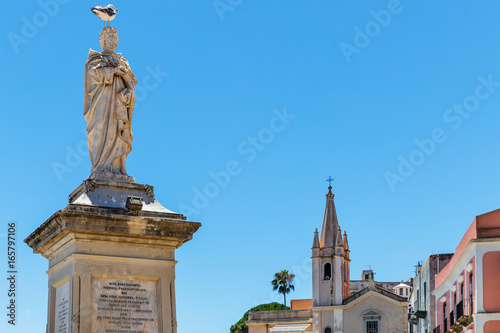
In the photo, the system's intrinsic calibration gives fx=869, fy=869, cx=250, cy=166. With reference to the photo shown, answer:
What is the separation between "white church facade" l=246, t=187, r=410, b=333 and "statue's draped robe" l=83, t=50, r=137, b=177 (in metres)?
59.7

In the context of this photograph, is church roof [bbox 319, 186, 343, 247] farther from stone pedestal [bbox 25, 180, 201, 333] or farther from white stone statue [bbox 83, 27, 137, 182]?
stone pedestal [bbox 25, 180, 201, 333]

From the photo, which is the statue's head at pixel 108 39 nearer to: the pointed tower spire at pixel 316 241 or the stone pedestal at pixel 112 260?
the stone pedestal at pixel 112 260

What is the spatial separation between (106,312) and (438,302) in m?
31.7

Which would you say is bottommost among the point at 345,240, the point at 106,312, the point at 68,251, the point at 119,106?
the point at 106,312

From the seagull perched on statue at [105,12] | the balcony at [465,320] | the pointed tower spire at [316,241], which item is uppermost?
the pointed tower spire at [316,241]

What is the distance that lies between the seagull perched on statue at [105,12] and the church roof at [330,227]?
61.8m

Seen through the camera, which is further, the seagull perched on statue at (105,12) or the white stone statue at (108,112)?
the seagull perched on statue at (105,12)

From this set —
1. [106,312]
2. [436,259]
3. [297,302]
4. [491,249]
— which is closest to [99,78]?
[106,312]

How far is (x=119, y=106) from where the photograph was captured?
9508 millimetres

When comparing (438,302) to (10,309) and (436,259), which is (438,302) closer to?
(436,259)

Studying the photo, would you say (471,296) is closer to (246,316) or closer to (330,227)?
(330,227)

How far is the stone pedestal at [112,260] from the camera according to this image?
28.4 ft

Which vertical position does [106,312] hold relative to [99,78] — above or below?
below

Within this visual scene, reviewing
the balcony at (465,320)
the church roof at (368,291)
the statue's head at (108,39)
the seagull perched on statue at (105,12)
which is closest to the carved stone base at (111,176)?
the statue's head at (108,39)
